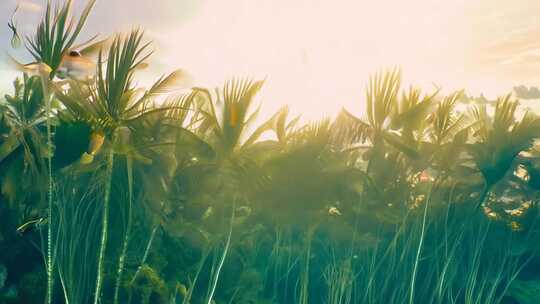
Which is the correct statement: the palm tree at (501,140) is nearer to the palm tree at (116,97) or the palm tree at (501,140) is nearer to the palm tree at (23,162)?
the palm tree at (116,97)

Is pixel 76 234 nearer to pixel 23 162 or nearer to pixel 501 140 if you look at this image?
pixel 23 162

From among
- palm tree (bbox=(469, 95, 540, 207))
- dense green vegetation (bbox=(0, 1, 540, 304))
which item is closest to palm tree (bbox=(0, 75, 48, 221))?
dense green vegetation (bbox=(0, 1, 540, 304))

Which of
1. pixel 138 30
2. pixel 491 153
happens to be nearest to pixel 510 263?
pixel 491 153

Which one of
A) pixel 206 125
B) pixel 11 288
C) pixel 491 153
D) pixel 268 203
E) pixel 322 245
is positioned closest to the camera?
pixel 11 288

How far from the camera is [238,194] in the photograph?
7.00 meters

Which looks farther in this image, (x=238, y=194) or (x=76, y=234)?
(x=238, y=194)

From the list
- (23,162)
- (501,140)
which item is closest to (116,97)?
(23,162)

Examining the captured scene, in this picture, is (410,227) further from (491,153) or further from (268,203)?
(268,203)

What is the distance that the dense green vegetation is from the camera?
209 inches

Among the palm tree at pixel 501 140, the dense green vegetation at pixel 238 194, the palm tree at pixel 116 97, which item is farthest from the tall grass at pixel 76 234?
the palm tree at pixel 501 140

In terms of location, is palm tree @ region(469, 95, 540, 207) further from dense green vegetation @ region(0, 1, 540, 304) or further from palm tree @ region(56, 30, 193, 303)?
palm tree @ region(56, 30, 193, 303)

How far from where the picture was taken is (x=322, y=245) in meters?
8.41

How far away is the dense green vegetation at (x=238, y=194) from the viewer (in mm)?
5309

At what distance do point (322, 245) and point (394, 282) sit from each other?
1625mm
